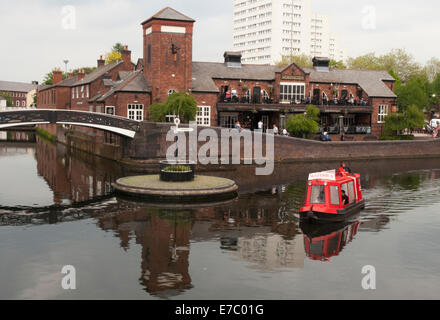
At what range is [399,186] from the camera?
106 feet

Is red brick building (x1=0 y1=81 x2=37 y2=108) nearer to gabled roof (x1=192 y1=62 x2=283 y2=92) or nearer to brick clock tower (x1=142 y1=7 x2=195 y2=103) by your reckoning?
gabled roof (x1=192 y1=62 x2=283 y2=92)

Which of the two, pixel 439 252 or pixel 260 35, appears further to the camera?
pixel 260 35

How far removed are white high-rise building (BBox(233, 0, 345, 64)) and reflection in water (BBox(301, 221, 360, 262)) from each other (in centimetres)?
11785

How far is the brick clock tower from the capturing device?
45.6 meters

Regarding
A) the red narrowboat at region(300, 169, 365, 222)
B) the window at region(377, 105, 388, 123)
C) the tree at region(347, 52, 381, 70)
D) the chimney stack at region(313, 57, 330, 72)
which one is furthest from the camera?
the tree at region(347, 52, 381, 70)

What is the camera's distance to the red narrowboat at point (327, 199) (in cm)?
2155

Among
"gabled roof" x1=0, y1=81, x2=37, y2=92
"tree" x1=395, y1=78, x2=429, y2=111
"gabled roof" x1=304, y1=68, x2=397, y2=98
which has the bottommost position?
"tree" x1=395, y1=78, x2=429, y2=111

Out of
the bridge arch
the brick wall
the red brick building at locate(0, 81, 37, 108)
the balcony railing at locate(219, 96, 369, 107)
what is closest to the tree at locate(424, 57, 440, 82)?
the balcony railing at locate(219, 96, 369, 107)

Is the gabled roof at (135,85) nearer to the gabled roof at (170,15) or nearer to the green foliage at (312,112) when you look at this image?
the gabled roof at (170,15)

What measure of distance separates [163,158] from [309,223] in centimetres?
1880

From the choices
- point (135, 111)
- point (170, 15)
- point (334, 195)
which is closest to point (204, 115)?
point (135, 111)
